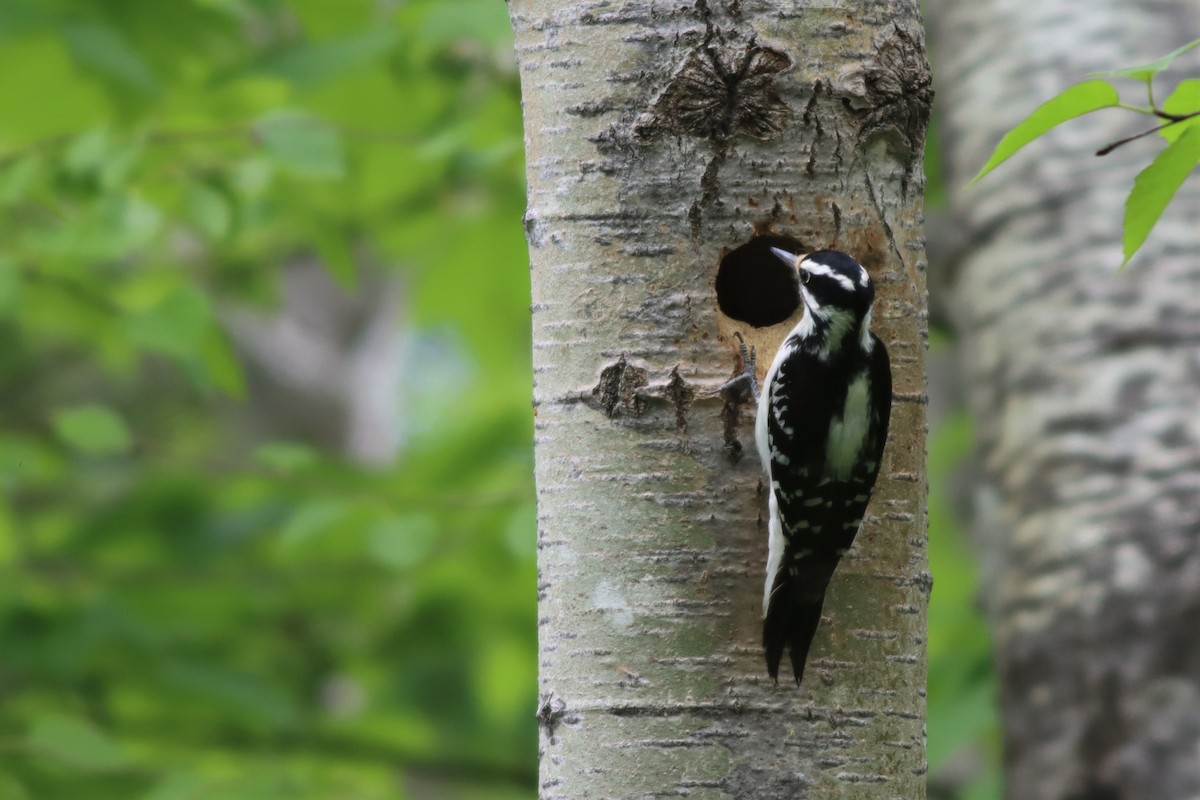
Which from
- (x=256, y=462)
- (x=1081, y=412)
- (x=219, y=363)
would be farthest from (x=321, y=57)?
(x=1081, y=412)

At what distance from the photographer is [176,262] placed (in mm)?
5758

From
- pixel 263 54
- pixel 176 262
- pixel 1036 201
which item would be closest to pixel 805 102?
pixel 263 54

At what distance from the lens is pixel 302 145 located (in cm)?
306

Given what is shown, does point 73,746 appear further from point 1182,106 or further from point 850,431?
point 1182,106

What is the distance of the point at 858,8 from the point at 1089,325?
74.1 inches

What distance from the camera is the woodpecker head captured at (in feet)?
6.13

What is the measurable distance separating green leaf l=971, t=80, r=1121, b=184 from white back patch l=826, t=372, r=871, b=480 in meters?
0.53

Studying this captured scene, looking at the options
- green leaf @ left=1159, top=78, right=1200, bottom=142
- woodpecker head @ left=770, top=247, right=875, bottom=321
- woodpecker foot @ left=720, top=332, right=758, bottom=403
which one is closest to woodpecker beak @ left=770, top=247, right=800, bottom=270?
woodpecker head @ left=770, top=247, right=875, bottom=321

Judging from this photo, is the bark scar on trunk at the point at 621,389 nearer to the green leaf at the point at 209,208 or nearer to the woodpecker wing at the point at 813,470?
the woodpecker wing at the point at 813,470

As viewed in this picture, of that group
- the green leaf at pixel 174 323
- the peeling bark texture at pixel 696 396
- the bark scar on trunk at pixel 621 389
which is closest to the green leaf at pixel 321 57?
the green leaf at pixel 174 323

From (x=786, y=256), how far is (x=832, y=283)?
116 millimetres

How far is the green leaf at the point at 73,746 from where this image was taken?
306cm

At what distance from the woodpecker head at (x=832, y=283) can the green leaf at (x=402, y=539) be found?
156cm

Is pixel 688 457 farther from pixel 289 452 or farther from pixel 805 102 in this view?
pixel 289 452
